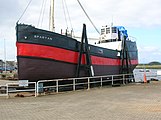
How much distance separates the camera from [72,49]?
17.8 m

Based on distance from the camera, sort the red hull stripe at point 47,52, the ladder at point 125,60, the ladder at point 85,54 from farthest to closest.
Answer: the ladder at point 125,60 < the ladder at point 85,54 < the red hull stripe at point 47,52

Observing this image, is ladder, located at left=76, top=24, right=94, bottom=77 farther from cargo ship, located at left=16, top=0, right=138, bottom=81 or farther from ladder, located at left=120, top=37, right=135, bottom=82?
ladder, located at left=120, top=37, right=135, bottom=82

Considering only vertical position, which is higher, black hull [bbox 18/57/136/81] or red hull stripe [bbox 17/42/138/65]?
red hull stripe [bbox 17/42/138/65]

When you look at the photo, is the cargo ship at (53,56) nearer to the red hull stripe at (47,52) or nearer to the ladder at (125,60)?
the red hull stripe at (47,52)

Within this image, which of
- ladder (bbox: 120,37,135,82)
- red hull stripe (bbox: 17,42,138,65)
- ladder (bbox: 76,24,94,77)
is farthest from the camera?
ladder (bbox: 120,37,135,82)

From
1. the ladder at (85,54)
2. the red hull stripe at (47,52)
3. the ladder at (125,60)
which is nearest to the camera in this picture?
the red hull stripe at (47,52)

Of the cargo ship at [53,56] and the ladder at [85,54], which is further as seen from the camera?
the ladder at [85,54]

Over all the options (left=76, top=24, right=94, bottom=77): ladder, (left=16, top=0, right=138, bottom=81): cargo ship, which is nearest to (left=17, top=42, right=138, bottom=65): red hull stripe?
(left=16, top=0, right=138, bottom=81): cargo ship

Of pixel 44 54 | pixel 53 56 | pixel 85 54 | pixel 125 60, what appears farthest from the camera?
pixel 125 60

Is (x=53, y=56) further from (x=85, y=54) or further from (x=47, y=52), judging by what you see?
(x=85, y=54)

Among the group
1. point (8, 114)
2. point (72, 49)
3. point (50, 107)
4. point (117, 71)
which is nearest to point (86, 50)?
point (72, 49)

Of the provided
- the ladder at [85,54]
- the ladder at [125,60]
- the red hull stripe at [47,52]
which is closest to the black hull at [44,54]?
the red hull stripe at [47,52]

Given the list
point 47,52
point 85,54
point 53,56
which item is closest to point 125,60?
point 85,54

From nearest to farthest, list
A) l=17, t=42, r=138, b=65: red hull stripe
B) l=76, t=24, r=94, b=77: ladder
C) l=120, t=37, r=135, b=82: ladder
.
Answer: l=17, t=42, r=138, b=65: red hull stripe < l=76, t=24, r=94, b=77: ladder < l=120, t=37, r=135, b=82: ladder
